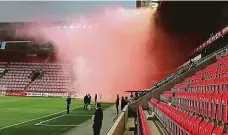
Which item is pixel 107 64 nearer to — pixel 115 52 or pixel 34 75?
pixel 115 52

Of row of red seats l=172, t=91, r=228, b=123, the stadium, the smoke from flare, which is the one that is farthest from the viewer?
the smoke from flare

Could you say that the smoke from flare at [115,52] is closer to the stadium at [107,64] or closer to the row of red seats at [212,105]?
the stadium at [107,64]

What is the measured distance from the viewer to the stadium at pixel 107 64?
1675cm

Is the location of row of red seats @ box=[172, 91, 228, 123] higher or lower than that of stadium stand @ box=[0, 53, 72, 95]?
lower

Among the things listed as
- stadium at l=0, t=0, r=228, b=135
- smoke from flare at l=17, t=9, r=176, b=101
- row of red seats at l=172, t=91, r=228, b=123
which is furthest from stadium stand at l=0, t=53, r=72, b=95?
row of red seats at l=172, t=91, r=228, b=123

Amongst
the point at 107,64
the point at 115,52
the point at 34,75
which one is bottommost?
the point at 34,75

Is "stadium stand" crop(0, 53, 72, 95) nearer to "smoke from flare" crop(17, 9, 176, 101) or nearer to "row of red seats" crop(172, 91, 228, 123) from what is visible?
"smoke from flare" crop(17, 9, 176, 101)

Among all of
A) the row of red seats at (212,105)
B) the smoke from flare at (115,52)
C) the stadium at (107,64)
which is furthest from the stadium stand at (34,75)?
the row of red seats at (212,105)

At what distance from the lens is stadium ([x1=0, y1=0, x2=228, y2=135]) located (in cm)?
1675

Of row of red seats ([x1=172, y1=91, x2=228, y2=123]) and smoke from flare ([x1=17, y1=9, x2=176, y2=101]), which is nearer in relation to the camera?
row of red seats ([x1=172, y1=91, x2=228, y2=123])

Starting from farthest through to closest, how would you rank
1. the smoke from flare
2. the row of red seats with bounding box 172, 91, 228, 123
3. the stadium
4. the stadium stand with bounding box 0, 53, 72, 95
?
the stadium stand with bounding box 0, 53, 72, 95 < the smoke from flare < the stadium < the row of red seats with bounding box 172, 91, 228, 123

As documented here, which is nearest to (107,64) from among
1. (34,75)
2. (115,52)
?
(115,52)

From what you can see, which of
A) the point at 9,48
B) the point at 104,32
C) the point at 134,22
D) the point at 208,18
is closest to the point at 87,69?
the point at 104,32

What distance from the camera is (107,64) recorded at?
135 ft
